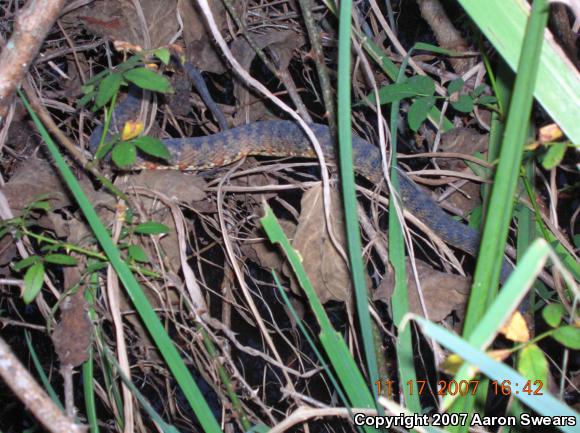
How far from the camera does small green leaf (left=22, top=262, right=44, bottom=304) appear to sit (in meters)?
1.24

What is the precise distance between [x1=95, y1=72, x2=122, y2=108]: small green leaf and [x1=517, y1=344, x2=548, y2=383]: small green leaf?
102 centimetres

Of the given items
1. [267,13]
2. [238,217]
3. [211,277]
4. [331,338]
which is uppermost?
[267,13]

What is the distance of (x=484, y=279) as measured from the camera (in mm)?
787

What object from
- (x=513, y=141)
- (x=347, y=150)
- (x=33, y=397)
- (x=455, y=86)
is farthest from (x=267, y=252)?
(x=513, y=141)

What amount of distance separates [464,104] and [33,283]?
4.31 feet

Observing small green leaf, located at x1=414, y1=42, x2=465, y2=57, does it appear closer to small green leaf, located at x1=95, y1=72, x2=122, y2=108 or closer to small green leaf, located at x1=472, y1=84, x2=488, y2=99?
small green leaf, located at x1=472, y1=84, x2=488, y2=99

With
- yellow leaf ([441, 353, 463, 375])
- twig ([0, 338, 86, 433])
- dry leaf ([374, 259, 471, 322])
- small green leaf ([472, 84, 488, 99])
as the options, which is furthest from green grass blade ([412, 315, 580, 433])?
small green leaf ([472, 84, 488, 99])

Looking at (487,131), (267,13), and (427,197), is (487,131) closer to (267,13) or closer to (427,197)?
(427,197)

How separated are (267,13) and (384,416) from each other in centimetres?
149

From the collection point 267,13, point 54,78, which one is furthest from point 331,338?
point 54,78

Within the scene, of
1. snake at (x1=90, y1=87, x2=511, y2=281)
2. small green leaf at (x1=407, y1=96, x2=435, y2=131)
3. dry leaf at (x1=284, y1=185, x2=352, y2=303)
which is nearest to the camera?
dry leaf at (x1=284, y1=185, x2=352, y2=303)

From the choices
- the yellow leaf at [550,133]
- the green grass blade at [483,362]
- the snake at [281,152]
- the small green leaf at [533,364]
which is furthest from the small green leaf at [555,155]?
the snake at [281,152]

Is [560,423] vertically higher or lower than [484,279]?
lower

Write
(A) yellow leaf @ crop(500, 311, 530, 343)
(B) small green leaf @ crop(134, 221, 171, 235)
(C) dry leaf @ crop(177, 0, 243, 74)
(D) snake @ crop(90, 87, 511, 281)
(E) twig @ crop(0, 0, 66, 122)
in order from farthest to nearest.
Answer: (C) dry leaf @ crop(177, 0, 243, 74), (D) snake @ crop(90, 87, 511, 281), (B) small green leaf @ crop(134, 221, 171, 235), (E) twig @ crop(0, 0, 66, 122), (A) yellow leaf @ crop(500, 311, 530, 343)
